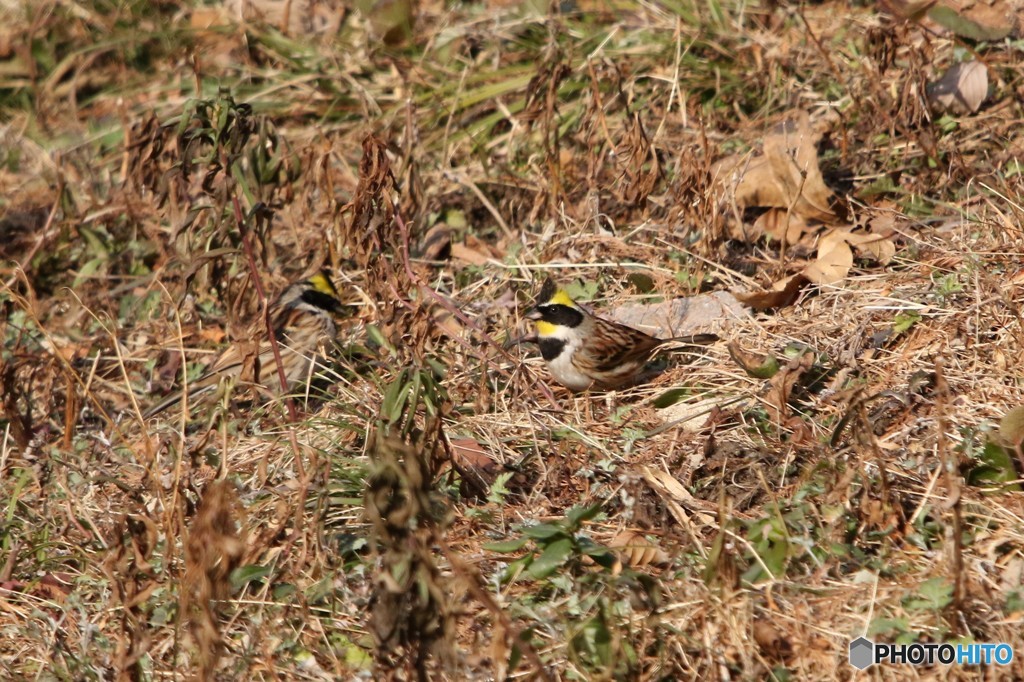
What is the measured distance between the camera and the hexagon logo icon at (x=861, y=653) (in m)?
3.56

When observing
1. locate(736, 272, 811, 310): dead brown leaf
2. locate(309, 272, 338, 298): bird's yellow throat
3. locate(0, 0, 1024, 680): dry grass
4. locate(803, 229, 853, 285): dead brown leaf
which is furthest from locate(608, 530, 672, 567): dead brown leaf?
locate(309, 272, 338, 298): bird's yellow throat

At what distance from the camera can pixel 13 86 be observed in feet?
30.4

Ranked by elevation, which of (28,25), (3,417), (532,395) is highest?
(28,25)

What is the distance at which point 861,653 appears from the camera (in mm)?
3572

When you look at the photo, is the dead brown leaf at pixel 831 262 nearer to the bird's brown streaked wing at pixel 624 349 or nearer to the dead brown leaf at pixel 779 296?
the dead brown leaf at pixel 779 296

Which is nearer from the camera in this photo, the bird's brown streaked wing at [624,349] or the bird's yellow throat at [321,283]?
the bird's brown streaked wing at [624,349]

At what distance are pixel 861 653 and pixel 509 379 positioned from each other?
232 cm

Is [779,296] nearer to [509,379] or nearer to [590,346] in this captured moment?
[590,346]

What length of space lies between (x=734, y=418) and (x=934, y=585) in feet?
4.44

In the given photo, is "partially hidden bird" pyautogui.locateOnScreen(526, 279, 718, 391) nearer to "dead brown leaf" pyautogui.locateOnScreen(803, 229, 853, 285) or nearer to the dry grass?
the dry grass

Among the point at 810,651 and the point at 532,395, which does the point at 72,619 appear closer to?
the point at 532,395

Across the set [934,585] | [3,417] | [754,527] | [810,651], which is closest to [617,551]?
[754,527]

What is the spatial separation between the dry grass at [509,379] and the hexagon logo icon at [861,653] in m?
0.04

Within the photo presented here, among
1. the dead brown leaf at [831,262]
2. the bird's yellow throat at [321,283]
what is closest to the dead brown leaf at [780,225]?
the dead brown leaf at [831,262]
